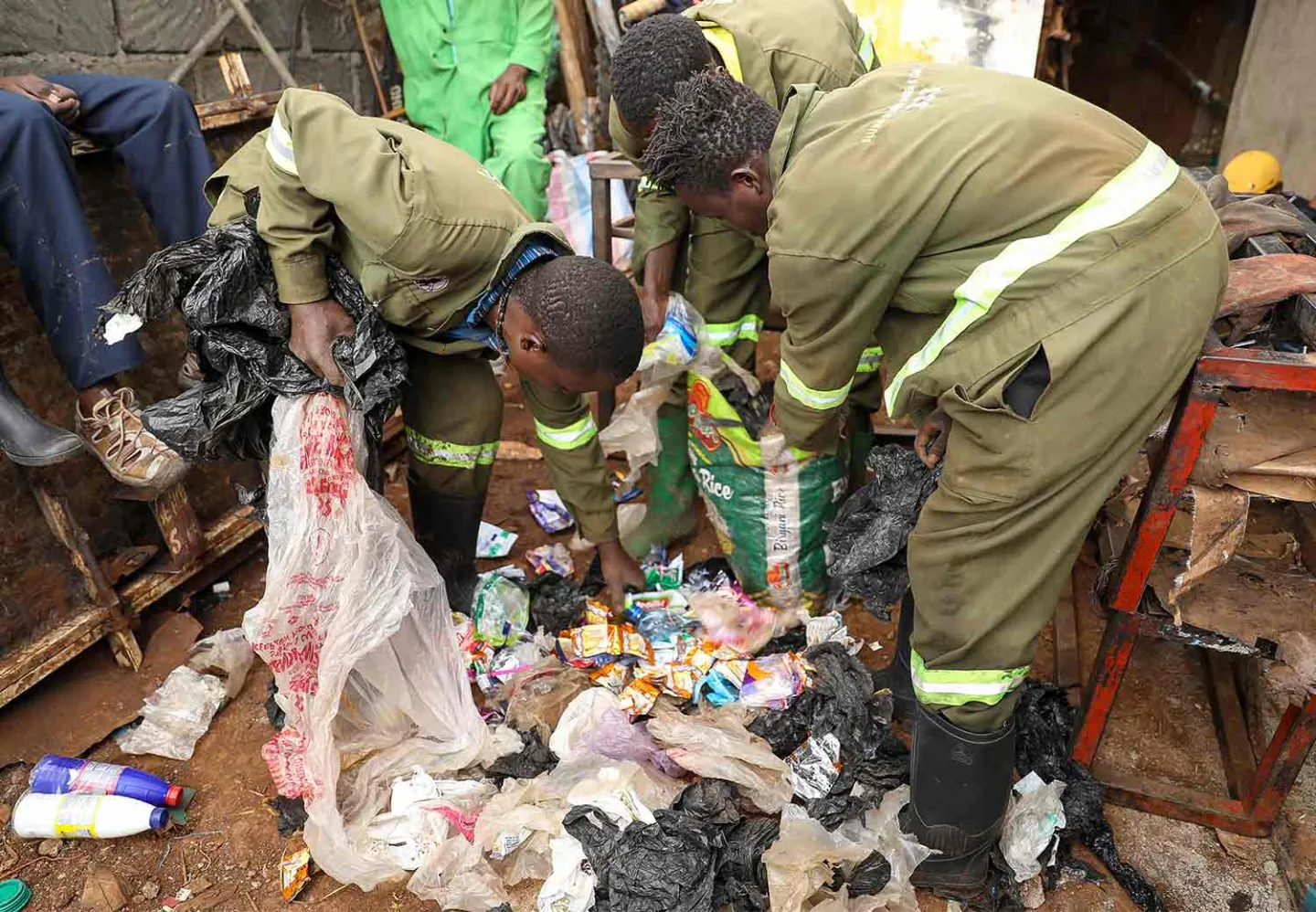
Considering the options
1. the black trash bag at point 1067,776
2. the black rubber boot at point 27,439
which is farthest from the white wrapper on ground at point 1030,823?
the black rubber boot at point 27,439

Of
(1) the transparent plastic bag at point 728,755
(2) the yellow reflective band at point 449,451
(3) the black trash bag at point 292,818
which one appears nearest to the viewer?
(1) the transparent plastic bag at point 728,755

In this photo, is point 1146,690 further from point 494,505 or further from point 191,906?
point 191,906

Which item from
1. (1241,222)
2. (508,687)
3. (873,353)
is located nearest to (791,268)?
(873,353)

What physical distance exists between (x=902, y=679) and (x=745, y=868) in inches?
31.6

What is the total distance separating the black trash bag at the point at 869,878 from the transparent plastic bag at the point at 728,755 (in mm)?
246

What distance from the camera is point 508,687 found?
2.61 metres

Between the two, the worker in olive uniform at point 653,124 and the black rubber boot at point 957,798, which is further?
the worker in olive uniform at point 653,124

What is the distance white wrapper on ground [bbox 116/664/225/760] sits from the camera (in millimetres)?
2590

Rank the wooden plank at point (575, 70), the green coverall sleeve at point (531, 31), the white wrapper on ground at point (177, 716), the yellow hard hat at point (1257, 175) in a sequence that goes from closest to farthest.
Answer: the white wrapper on ground at point (177, 716), the yellow hard hat at point (1257, 175), the green coverall sleeve at point (531, 31), the wooden plank at point (575, 70)

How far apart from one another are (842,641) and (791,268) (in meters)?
1.40

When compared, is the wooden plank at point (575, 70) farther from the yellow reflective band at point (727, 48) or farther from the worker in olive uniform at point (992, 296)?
the worker in olive uniform at point (992, 296)

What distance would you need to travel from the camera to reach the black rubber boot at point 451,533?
2.83m

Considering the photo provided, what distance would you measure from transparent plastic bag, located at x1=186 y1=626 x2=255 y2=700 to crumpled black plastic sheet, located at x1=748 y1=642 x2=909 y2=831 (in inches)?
65.4

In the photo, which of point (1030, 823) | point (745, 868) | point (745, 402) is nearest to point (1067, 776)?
point (1030, 823)
